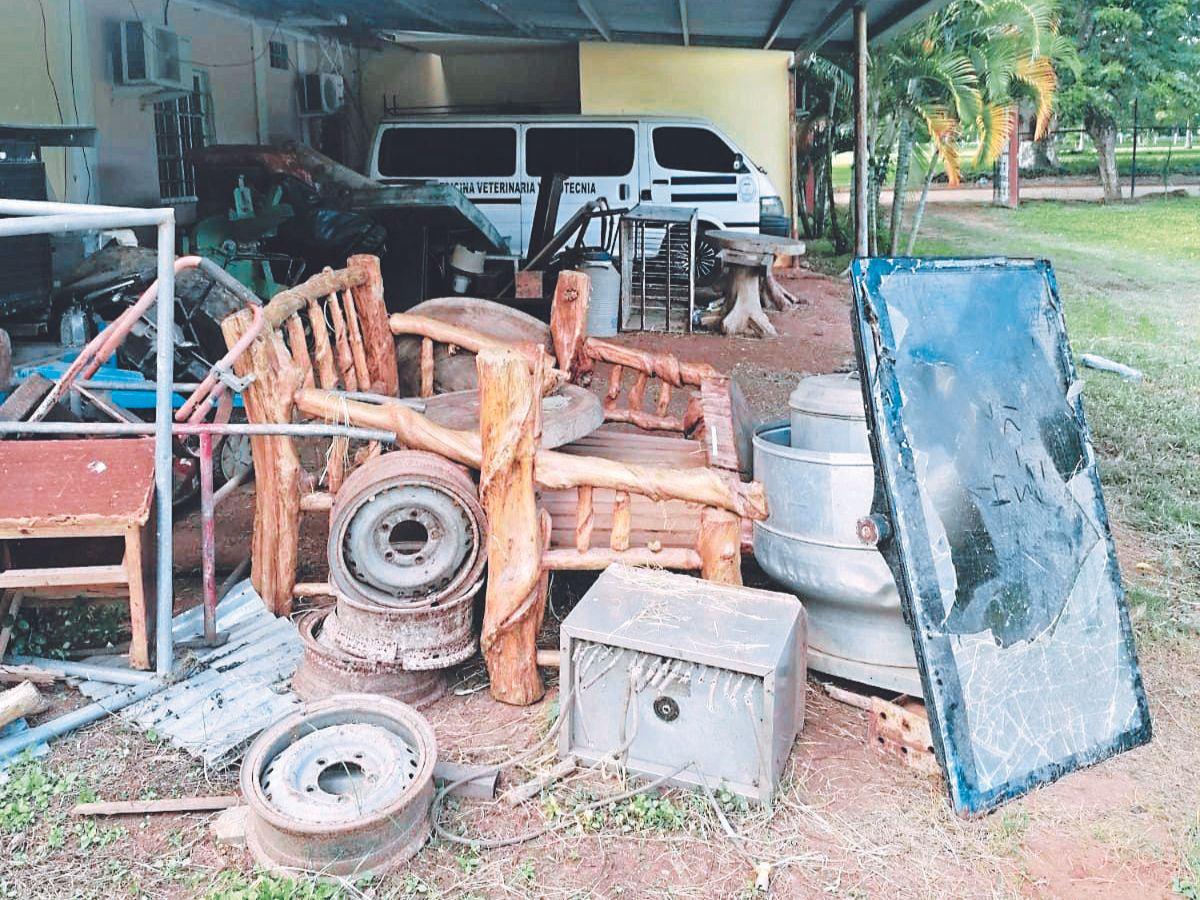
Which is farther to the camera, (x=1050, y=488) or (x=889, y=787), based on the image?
(x=1050, y=488)

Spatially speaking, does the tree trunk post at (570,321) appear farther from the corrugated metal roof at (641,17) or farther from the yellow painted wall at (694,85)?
the yellow painted wall at (694,85)

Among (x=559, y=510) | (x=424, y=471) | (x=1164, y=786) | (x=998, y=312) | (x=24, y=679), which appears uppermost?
(x=998, y=312)

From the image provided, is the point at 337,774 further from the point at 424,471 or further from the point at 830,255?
the point at 830,255

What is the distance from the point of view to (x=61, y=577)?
12.2 ft

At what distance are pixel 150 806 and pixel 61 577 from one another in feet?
3.03

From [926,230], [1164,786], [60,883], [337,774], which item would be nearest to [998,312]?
[1164,786]

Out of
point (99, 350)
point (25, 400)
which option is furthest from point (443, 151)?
point (25, 400)

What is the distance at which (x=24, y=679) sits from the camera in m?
3.88

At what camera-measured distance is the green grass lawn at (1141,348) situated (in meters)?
5.33

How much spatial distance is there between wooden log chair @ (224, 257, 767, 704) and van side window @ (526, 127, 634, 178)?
7.59m

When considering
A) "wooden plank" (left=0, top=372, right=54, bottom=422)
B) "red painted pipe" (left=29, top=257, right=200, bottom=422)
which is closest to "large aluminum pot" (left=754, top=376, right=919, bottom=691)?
"red painted pipe" (left=29, top=257, right=200, bottom=422)

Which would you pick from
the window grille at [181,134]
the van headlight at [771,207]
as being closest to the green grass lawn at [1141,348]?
the van headlight at [771,207]

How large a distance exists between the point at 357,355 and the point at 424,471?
1.53 m

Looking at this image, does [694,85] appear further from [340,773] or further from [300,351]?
[340,773]
